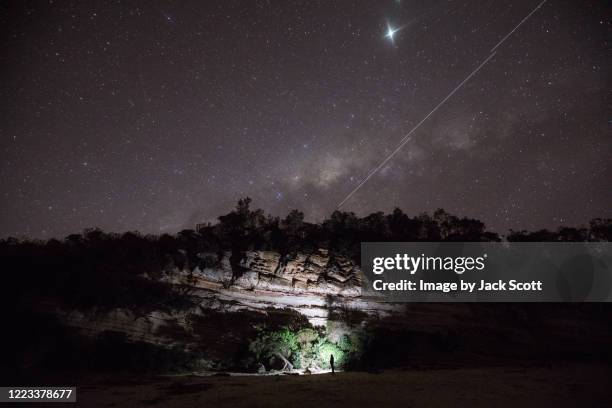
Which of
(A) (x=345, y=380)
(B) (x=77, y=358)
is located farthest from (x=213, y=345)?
(A) (x=345, y=380)

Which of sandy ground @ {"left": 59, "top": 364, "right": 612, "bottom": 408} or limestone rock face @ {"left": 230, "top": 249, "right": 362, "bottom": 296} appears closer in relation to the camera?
sandy ground @ {"left": 59, "top": 364, "right": 612, "bottom": 408}

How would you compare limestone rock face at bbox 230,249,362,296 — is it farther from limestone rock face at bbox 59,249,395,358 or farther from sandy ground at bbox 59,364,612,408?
sandy ground at bbox 59,364,612,408

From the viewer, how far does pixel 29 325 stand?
18.5m

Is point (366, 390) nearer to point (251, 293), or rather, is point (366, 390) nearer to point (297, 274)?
point (251, 293)

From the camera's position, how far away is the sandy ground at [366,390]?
1204cm

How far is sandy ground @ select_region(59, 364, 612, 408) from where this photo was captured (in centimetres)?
1204

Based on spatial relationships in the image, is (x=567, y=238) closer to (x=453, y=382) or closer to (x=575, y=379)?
(x=575, y=379)

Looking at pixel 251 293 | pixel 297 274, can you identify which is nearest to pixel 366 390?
pixel 251 293

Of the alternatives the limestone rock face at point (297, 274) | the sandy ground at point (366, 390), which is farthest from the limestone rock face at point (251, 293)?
the sandy ground at point (366, 390)

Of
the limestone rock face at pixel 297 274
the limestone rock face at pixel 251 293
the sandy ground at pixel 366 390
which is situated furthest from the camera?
the limestone rock face at pixel 297 274

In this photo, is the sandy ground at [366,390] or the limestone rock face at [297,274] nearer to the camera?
the sandy ground at [366,390]

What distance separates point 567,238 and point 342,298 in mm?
36335

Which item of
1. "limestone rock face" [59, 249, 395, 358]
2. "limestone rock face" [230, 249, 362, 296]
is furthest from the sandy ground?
"limestone rock face" [230, 249, 362, 296]

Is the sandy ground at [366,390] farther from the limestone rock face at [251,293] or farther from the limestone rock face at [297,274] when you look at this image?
the limestone rock face at [297,274]
